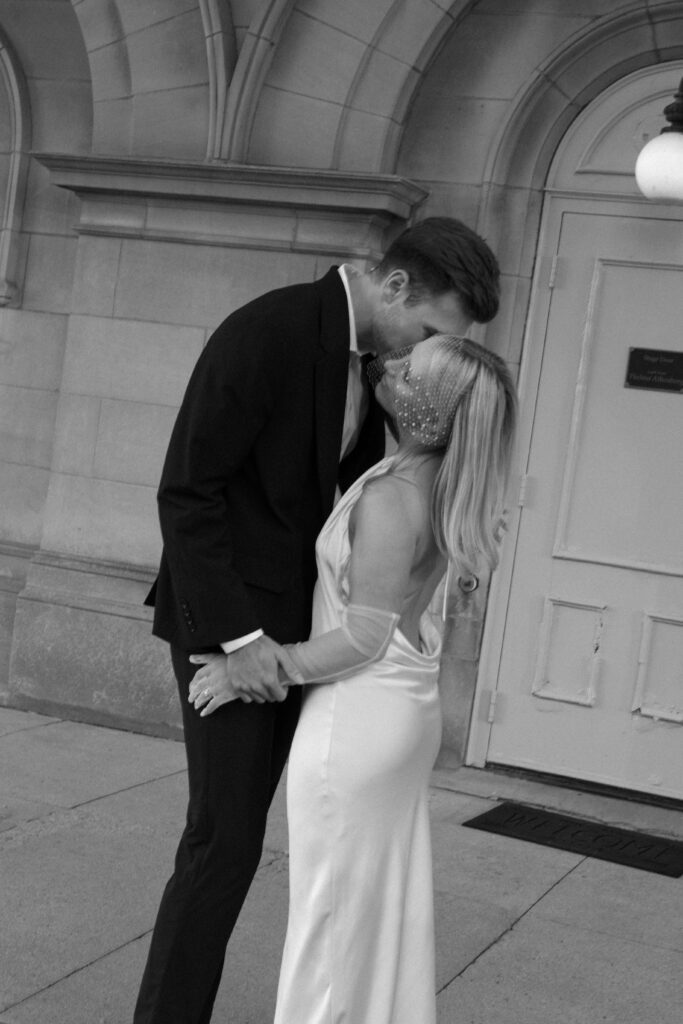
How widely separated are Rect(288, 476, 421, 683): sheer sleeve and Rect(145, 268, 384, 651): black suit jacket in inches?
9.1

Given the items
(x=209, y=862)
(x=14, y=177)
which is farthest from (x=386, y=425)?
(x=14, y=177)

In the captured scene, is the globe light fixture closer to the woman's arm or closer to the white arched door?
the white arched door

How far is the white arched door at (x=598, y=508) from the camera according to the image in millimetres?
5887

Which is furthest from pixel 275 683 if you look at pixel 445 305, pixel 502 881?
pixel 502 881

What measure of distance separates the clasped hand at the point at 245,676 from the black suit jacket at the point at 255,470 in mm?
49

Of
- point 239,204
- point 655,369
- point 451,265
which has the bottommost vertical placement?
point 451,265

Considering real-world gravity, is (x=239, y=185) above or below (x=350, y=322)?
above

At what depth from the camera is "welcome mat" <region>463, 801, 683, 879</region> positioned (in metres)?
5.25

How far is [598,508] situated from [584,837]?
4.71 feet

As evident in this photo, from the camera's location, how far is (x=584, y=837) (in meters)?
5.47

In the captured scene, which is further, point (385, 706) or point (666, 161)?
point (666, 161)

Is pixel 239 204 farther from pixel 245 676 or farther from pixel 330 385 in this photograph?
pixel 245 676

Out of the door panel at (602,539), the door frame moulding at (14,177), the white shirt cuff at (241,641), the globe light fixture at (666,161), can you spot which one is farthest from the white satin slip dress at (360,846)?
the door frame moulding at (14,177)

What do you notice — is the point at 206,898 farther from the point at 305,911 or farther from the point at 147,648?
the point at 147,648
